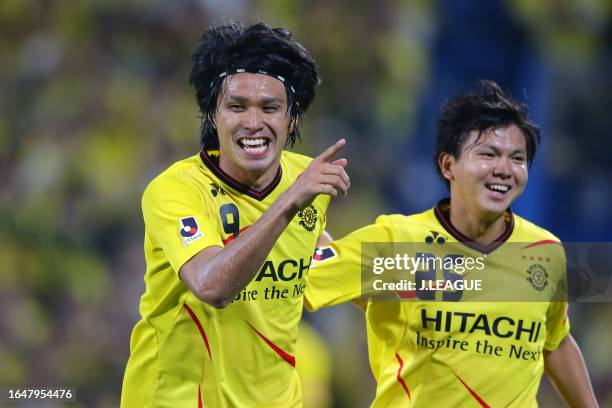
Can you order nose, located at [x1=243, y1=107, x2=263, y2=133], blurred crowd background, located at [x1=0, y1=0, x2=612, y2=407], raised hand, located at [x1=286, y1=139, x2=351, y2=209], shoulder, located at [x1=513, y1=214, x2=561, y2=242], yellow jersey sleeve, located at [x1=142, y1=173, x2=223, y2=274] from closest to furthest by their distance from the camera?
raised hand, located at [x1=286, y1=139, x2=351, y2=209]
yellow jersey sleeve, located at [x1=142, y1=173, x2=223, y2=274]
nose, located at [x1=243, y1=107, x2=263, y2=133]
shoulder, located at [x1=513, y1=214, x2=561, y2=242]
blurred crowd background, located at [x1=0, y1=0, x2=612, y2=407]

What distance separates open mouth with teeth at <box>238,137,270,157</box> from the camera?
10.6 ft

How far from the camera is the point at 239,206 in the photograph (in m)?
3.30

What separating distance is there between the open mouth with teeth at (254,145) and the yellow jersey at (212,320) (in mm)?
141

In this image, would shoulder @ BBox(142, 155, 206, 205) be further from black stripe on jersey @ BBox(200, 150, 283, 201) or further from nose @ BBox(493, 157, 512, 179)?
nose @ BBox(493, 157, 512, 179)

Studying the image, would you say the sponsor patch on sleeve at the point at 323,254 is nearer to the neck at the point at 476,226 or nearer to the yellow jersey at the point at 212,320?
the yellow jersey at the point at 212,320

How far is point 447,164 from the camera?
3.74 m

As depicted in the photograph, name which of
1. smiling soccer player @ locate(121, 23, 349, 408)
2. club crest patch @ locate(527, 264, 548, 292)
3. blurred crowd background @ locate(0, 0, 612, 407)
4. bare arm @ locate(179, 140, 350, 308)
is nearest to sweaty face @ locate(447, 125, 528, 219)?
club crest patch @ locate(527, 264, 548, 292)

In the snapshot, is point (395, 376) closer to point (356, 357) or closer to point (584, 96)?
point (356, 357)

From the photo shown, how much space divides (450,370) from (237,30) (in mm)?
1296

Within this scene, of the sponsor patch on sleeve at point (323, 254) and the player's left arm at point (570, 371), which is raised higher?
the sponsor patch on sleeve at point (323, 254)

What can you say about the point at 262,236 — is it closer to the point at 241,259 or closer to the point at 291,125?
the point at 241,259

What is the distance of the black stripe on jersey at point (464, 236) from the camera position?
3.60 m

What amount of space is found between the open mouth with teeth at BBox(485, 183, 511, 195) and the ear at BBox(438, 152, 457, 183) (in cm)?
19

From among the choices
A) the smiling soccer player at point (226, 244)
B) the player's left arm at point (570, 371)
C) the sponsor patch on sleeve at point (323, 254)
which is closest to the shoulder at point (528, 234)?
the player's left arm at point (570, 371)
